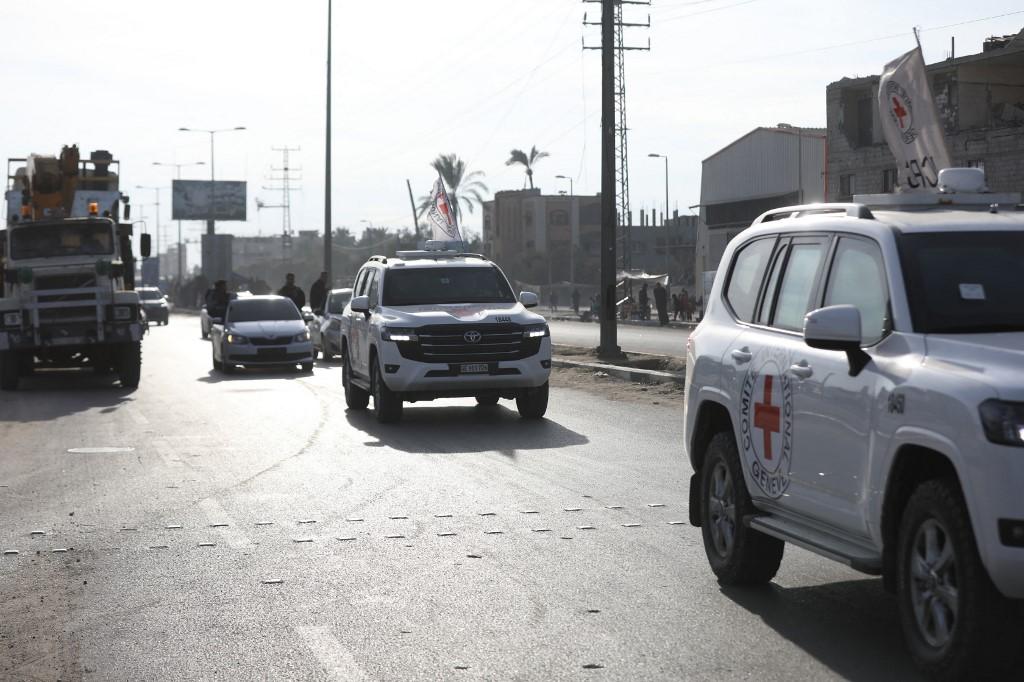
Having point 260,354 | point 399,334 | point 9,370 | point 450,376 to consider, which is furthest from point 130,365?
point 450,376

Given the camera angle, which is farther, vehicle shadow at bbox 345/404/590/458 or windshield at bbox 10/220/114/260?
windshield at bbox 10/220/114/260

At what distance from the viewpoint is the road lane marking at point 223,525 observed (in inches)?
362

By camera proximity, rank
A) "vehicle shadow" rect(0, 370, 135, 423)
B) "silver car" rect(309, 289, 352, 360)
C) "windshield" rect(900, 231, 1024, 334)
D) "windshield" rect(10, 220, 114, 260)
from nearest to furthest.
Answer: "windshield" rect(900, 231, 1024, 334)
"vehicle shadow" rect(0, 370, 135, 423)
"windshield" rect(10, 220, 114, 260)
"silver car" rect(309, 289, 352, 360)

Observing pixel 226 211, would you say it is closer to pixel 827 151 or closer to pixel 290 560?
pixel 827 151

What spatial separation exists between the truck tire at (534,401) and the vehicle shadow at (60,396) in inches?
242

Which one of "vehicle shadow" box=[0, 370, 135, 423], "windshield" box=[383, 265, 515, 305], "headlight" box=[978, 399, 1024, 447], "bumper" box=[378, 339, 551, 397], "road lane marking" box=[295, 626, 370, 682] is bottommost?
"vehicle shadow" box=[0, 370, 135, 423]

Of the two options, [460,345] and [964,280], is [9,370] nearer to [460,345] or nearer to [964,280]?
[460,345]

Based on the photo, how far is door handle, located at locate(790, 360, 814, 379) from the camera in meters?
6.64

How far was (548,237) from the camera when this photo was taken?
12300cm

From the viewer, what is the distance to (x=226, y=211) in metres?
122

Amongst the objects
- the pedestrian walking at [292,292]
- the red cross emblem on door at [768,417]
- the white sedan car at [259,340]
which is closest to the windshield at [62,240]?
the white sedan car at [259,340]

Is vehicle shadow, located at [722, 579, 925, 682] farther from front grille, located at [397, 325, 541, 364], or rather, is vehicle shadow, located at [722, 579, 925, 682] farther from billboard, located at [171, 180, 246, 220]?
billboard, located at [171, 180, 246, 220]

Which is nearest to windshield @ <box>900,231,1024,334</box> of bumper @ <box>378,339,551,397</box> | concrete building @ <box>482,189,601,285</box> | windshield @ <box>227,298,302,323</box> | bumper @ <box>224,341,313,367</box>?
bumper @ <box>378,339,551,397</box>

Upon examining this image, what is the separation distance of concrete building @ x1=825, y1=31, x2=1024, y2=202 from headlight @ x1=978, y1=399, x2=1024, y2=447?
4245cm
